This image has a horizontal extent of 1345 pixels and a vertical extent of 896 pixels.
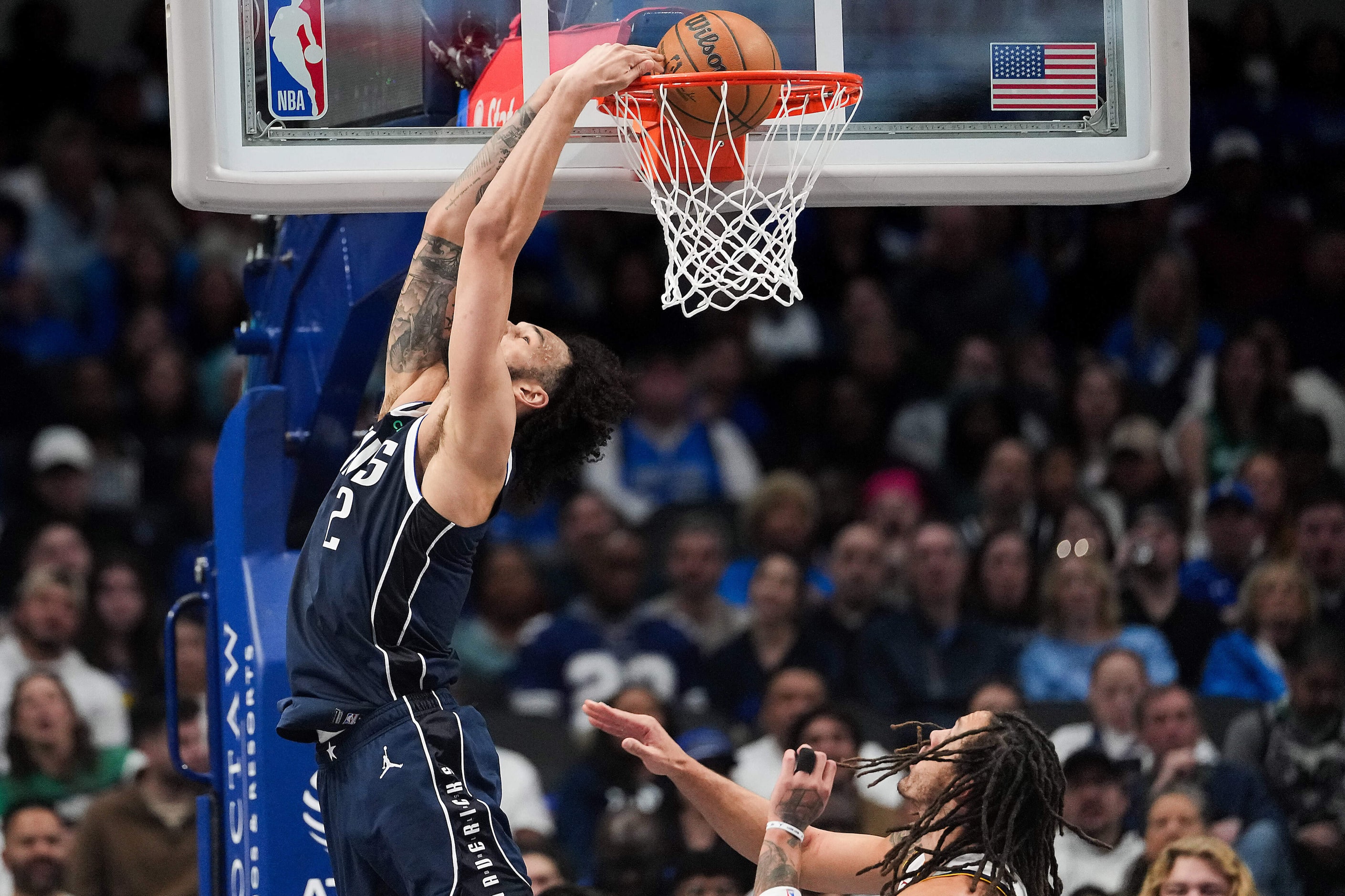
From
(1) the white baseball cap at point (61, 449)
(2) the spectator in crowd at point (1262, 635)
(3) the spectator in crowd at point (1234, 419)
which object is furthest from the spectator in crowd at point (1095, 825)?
(1) the white baseball cap at point (61, 449)

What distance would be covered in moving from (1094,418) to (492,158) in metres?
5.40

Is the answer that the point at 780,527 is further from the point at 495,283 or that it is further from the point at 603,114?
the point at 495,283

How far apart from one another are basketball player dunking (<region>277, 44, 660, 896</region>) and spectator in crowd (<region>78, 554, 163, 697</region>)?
3852 mm

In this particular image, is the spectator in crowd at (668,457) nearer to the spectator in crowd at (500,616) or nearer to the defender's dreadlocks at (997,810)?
the spectator in crowd at (500,616)

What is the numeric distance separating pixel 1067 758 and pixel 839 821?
2.80 ft

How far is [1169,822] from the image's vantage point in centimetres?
623

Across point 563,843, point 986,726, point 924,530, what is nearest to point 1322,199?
point 924,530

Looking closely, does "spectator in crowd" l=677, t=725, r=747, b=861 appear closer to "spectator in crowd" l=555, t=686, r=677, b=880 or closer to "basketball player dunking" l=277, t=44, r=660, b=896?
"spectator in crowd" l=555, t=686, r=677, b=880

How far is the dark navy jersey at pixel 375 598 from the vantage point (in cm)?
372

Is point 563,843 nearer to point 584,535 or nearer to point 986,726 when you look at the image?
A: point 584,535

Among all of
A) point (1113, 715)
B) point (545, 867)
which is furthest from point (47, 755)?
point (1113, 715)

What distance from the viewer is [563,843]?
6371 millimetres

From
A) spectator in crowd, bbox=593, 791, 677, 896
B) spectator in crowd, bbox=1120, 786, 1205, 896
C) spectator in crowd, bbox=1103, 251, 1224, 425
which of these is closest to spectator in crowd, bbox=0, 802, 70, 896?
spectator in crowd, bbox=593, 791, 677, 896

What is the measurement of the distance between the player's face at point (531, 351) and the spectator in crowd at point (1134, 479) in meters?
4.79
